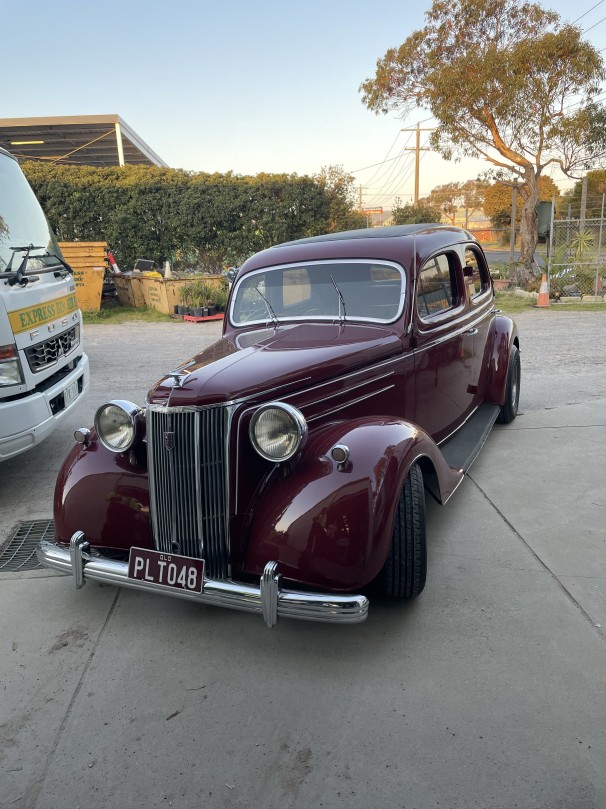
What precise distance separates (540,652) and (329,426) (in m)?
1.29

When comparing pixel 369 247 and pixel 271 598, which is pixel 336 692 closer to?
pixel 271 598

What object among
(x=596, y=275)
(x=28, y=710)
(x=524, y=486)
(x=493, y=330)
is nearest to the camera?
(x=28, y=710)

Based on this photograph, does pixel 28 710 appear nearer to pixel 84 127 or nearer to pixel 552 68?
pixel 552 68

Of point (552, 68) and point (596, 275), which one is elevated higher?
point (552, 68)

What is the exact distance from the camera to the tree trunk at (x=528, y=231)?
14.5 metres

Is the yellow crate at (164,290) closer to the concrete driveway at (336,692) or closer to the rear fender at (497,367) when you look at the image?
the rear fender at (497,367)

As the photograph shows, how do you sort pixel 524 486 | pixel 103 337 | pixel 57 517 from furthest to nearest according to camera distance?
pixel 103 337 < pixel 524 486 < pixel 57 517

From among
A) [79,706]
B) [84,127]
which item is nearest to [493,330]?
[79,706]

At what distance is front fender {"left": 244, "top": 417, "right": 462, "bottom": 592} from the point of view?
7.58ft

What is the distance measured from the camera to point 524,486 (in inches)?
159

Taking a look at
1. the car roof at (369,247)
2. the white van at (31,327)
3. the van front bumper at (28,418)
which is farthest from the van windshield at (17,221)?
the car roof at (369,247)

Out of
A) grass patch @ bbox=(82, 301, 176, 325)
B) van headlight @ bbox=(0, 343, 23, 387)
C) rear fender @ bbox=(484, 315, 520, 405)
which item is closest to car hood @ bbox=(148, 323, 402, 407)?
van headlight @ bbox=(0, 343, 23, 387)

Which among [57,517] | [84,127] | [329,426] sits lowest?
[57,517]

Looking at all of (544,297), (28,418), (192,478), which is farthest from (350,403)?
(544,297)
